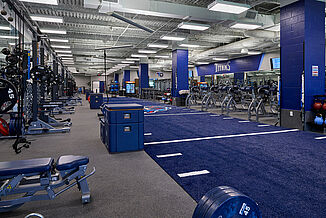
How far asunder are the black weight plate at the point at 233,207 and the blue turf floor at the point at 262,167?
859 mm

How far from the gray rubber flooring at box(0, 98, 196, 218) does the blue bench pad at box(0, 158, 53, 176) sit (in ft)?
1.42

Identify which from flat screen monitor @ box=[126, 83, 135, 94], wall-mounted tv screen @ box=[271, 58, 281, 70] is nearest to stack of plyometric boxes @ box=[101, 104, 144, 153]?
wall-mounted tv screen @ box=[271, 58, 281, 70]

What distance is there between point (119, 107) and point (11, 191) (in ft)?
6.56

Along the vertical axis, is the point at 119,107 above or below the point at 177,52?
below

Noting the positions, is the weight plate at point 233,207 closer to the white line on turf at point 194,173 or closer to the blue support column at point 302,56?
the white line on turf at point 194,173

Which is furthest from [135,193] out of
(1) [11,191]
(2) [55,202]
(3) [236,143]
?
(3) [236,143]

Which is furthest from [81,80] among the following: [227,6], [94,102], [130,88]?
[227,6]

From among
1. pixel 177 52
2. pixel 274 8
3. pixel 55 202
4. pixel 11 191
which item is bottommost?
pixel 55 202

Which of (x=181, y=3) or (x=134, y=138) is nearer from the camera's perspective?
(x=134, y=138)

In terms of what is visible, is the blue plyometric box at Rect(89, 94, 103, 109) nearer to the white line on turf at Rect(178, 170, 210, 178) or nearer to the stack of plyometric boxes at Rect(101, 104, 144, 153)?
the stack of plyometric boxes at Rect(101, 104, 144, 153)

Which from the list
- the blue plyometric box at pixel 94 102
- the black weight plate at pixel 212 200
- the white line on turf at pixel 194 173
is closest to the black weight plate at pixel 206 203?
the black weight plate at pixel 212 200

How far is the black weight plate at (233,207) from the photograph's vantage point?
118 centimetres

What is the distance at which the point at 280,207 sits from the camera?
206 cm

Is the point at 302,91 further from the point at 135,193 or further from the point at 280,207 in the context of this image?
the point at 135,193
